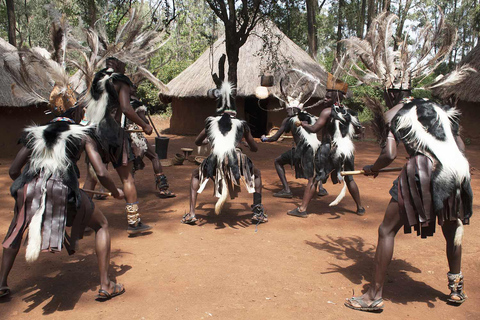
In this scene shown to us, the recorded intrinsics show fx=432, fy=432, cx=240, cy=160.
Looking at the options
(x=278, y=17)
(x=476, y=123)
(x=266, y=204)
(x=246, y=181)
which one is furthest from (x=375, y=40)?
(x=476, y=123)

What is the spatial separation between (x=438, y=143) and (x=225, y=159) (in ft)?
7.46

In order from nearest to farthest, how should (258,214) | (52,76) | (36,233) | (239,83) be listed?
(36,233)
(52,76)
(258,214)
(239,83)

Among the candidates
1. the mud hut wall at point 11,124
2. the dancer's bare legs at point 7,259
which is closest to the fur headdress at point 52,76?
the dancer's bare legs at point 7,259

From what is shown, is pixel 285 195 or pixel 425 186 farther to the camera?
pixel 285 195

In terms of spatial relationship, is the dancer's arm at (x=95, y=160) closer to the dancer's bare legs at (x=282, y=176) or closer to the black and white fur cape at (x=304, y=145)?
the black and white fur cape at (x=304, y=145)

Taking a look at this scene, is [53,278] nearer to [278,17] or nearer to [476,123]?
[278,17]

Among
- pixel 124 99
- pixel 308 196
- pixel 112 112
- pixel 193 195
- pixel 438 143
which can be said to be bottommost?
pixel 308 196

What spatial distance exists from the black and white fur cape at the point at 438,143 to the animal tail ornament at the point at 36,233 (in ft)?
7.87

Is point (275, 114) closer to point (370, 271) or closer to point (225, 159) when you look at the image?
point (225, 159)

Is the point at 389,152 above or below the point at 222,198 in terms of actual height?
above

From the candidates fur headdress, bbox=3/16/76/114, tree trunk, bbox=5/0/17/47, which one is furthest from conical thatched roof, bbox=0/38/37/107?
fur headdress, bbox=3/16/76/114

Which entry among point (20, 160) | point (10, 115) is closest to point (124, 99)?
point (20, 160)

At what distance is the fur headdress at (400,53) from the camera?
3558 mm

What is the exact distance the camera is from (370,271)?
372cm
